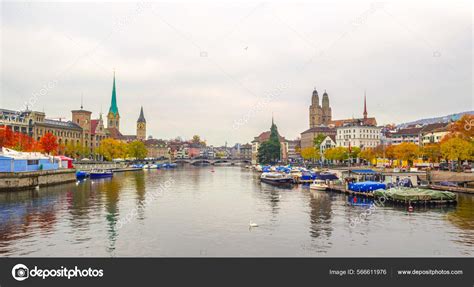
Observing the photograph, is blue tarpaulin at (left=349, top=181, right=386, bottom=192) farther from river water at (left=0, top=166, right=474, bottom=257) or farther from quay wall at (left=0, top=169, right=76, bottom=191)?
quay wall at (left=0, top=169, right=76, bottom=191)

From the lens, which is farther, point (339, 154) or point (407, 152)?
point (339, 154)

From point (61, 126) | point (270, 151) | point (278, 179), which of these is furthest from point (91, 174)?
point (270, 151)

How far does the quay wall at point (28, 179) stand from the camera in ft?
204

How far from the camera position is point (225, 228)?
3562 centimetres

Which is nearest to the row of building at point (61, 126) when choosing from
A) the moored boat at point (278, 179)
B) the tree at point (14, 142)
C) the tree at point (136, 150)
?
the tree at point (136, 150)

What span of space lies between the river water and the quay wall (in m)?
8.34

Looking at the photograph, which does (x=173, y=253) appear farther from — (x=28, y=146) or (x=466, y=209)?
(x=28, y=146)

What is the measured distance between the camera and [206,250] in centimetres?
2786

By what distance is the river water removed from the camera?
28.1 metres

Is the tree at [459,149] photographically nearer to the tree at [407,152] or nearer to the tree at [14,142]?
the tree at [407,152]

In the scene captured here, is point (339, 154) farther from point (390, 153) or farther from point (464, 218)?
point (464, 218)

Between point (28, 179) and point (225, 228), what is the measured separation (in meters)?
44.7

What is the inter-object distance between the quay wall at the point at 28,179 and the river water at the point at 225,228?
8343mm
